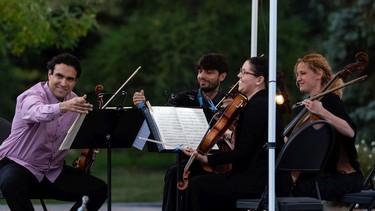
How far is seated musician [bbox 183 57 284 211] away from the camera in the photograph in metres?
7.08

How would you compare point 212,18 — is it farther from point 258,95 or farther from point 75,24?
point 258,95

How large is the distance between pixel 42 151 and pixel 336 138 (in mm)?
1992

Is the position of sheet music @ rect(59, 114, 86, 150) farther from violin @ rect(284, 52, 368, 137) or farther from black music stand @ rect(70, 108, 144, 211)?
violin @ rect(284, 52, 368, 137)

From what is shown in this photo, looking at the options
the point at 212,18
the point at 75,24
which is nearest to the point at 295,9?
the point at 212,18

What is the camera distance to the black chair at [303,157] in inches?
273

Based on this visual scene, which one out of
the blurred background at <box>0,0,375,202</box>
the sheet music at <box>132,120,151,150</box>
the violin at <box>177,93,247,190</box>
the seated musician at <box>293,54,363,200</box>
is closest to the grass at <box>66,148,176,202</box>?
the blurred background at <box>0,0,375,202</box>

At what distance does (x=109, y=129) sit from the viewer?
300 inches

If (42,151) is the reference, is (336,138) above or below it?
above

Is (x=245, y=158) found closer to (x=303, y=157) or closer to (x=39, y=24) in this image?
(x=303, y=157)

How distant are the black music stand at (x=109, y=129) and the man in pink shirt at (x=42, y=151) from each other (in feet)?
0.85

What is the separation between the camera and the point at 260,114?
710 centimetres

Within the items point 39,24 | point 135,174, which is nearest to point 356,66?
point 39,24

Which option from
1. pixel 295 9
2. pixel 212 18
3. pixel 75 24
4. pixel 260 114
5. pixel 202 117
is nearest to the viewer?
pixel 260 114

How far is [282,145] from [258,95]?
1.15ft
